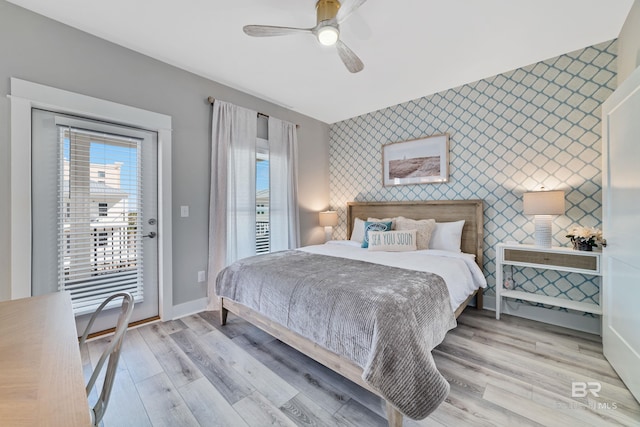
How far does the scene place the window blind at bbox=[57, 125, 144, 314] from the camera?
219cm

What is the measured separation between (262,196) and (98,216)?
1745 millimetres

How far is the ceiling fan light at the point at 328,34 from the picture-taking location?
1829 mm

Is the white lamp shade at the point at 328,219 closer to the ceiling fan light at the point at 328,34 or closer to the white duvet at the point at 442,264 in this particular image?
the white duvet at the point at 442,264

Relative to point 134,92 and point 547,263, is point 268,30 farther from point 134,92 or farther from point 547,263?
point 547,263

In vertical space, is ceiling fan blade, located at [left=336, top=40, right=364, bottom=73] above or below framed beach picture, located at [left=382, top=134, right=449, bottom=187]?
above

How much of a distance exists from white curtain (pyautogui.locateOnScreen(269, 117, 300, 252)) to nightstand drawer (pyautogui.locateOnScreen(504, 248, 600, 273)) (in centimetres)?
264

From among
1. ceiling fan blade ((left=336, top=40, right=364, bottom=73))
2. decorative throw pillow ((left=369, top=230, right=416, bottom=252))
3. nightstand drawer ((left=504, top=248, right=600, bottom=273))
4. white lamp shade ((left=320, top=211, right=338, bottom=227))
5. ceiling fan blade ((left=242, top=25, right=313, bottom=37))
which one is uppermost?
ceiling fan blade ((left=242, top=25, right=313, bottom=37))

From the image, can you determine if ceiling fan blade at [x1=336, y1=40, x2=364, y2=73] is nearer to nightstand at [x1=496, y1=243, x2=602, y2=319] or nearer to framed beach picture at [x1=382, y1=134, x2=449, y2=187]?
framed beach picture at [x1=382, y1=134, x2=449, y2=187]

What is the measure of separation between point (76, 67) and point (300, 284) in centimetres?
262

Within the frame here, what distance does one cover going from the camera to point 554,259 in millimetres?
2414

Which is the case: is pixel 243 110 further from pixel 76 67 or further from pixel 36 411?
pixel 36 411

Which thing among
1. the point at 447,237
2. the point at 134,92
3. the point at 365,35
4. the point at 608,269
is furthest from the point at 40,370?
the point at 447,237

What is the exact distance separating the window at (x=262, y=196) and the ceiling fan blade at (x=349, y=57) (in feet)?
5.65

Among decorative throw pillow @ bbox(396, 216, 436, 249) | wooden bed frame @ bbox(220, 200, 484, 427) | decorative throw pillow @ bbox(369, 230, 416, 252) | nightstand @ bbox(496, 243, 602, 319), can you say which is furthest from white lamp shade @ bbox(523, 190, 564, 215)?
decorative throw pillow @ bbox(369, 230, 416, 252)
